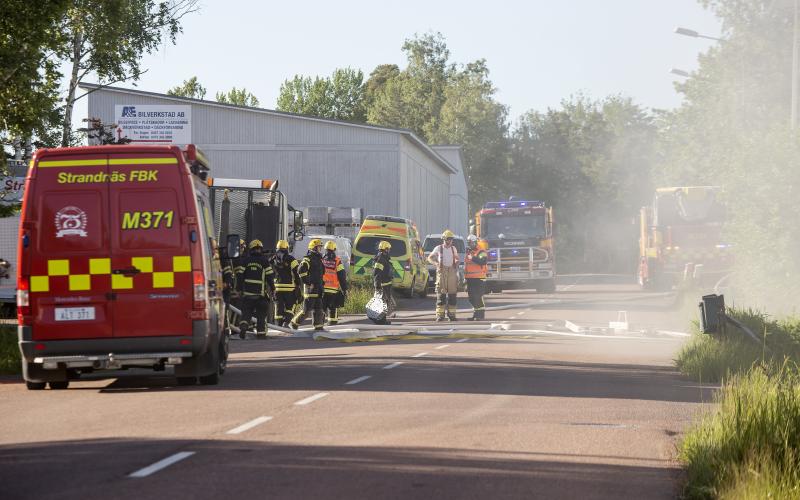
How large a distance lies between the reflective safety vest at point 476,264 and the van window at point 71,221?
18242 mm

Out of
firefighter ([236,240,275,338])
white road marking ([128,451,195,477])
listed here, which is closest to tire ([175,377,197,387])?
white road marking ([128,451,195,477])

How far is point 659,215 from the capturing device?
4488cm

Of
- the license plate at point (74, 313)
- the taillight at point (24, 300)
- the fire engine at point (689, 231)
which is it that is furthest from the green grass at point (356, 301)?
the taillight at point (24, 300)

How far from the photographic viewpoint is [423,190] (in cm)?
7269

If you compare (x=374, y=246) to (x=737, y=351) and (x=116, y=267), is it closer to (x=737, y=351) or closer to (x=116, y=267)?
(x=737, y=351)

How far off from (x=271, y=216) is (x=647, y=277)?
20891mm

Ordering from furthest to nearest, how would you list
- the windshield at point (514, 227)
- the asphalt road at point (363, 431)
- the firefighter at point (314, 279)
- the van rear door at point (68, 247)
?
the windshield at point (514, 227) < the firefighter at point (314, 279) < the van rear door at point (68, 247) < the asphalt road at point (363, 431)

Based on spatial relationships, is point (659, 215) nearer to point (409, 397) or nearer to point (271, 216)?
point (271, 216)

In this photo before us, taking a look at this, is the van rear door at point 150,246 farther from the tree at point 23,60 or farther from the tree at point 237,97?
the tree at point 237,97

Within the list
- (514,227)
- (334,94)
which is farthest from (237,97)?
(514,227)

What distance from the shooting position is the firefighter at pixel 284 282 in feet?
87.2

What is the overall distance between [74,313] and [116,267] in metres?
0.68

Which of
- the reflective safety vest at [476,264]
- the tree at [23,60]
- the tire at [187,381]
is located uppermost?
the tree at [23,60]

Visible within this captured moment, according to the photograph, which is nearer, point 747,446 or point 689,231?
point 747,446
